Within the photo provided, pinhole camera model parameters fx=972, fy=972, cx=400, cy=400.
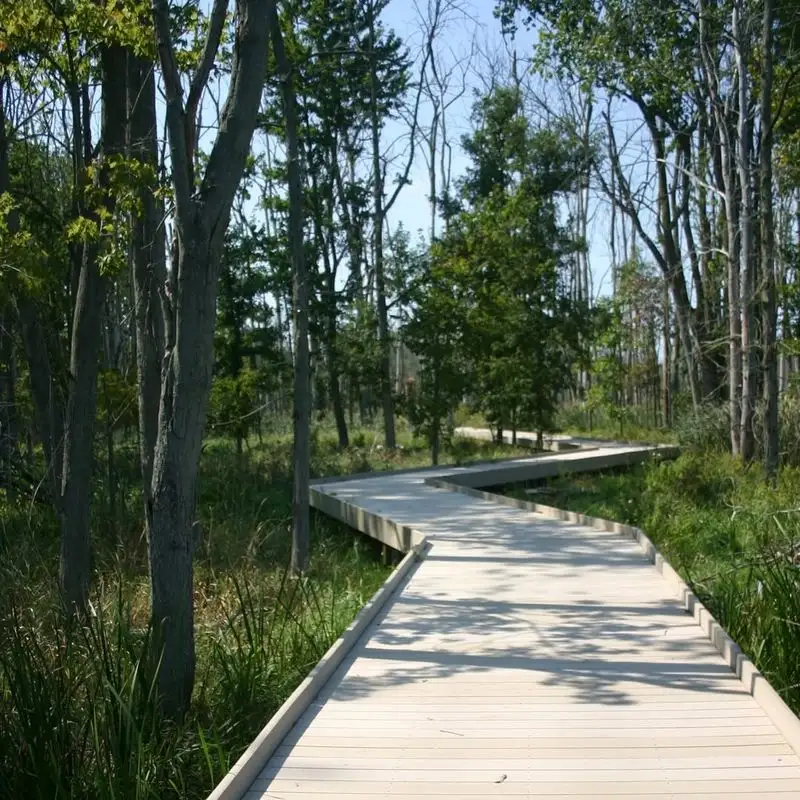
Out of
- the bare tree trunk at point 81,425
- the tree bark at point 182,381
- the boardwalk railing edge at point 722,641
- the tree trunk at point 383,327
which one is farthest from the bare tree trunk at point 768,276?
the tree bark at point 182,381

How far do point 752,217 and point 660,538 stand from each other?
602cm

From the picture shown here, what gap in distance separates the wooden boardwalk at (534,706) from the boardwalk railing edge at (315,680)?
5 cm

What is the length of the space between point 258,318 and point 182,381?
1567cm

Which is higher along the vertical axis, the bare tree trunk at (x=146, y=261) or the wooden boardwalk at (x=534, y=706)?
the bare tree trunk at (x=146, y=261)

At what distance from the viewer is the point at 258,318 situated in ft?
65.9

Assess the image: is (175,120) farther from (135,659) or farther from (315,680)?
(315,680)

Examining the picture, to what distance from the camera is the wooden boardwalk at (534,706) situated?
3.50 m

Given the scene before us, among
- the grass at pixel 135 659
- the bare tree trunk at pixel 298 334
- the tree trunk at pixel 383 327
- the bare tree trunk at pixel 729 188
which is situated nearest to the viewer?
the grass at pixel 135 659

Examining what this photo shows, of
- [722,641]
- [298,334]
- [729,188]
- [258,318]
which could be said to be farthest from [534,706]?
[258,318]

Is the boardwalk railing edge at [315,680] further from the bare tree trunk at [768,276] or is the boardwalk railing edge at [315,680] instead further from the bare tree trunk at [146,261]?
the bare tree trunk at [768,276]

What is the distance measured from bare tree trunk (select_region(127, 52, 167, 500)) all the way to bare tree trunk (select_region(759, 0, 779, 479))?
856 cm

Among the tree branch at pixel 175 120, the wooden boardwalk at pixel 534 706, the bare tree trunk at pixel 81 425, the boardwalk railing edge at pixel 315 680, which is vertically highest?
the tree branch at pixel 175 120

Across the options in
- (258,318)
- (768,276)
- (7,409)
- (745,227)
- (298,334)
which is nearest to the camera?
(298,334)

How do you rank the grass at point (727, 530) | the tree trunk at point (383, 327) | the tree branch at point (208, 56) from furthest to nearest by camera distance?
the tree trunk at point (383, 327), the grass at point (727, 530), the tree branch at point (208, 56)
